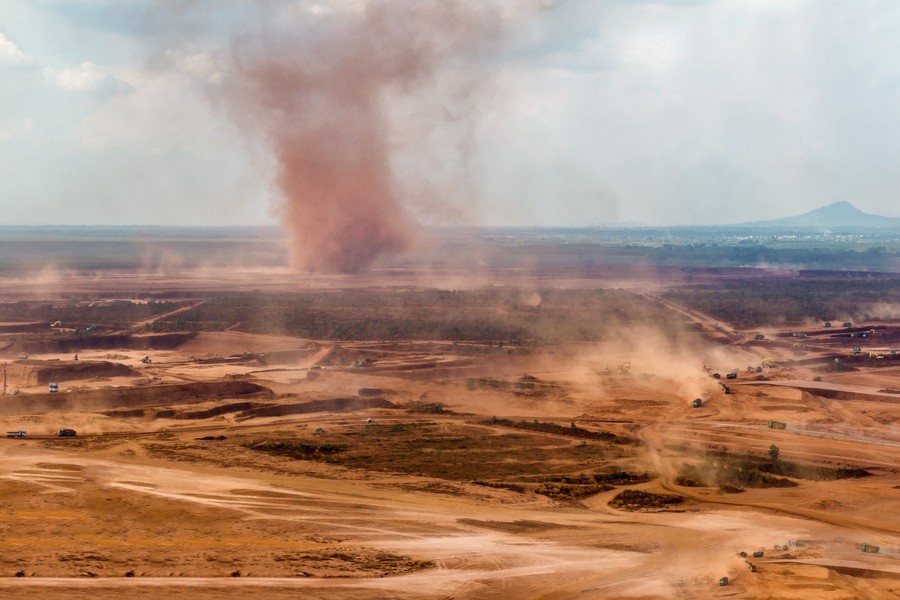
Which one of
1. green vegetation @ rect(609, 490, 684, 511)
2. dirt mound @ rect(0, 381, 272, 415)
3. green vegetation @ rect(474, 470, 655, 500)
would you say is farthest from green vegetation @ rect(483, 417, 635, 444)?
dirt mound @ rect(0, 381, 272, 415)

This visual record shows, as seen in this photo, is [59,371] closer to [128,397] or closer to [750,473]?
[128,397]

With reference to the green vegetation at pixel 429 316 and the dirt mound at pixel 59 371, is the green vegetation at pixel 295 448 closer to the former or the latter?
the dirt mound at pixel 59 371

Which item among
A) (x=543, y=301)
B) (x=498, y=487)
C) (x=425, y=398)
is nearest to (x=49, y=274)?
(x=543, y=301)

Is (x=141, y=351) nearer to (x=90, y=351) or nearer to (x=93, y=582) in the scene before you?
(x=90, y=351)

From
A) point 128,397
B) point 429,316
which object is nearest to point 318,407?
point 128,397

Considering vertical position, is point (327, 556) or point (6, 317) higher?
point (6, 317)

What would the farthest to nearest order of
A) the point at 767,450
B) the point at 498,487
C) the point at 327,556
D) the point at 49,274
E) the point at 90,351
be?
the point at 49,274
the point at 90,351
the point at 767,450
the point at 498,487
the point at 327,556
